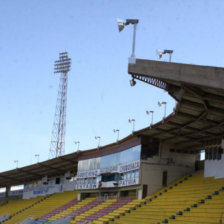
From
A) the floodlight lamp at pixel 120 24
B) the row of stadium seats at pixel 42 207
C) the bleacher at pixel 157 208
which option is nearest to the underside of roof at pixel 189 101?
the floodlight lamp at pixel 120 24

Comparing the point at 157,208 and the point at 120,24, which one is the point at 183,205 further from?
the point at 120,24

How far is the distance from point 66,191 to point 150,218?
27.5m

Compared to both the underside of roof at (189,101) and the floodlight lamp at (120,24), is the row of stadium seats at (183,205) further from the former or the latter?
the floodlight lamp at (120,24)

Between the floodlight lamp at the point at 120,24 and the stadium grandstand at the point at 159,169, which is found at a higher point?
the floodlight lamp at the point at 120,24

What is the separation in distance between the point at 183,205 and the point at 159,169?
825cm

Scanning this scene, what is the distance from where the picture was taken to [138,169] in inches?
1316

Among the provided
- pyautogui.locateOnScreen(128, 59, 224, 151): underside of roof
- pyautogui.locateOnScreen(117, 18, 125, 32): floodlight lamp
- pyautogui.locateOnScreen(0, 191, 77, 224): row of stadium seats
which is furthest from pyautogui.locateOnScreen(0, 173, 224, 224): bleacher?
pyautogui.locateOnScreen(117, 18, 125, 32): floodlight lamp

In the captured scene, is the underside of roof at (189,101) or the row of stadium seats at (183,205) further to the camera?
the row of stadium seats at (183,205)

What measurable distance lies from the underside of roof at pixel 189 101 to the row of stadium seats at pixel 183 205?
10.5 ft

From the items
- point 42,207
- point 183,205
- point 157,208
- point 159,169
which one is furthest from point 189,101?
point 42,207

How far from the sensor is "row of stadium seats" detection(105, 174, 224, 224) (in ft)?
72.3

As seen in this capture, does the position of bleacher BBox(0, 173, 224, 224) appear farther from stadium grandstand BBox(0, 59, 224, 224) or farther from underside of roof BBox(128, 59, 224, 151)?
underside of roof BBox(128, 59, 224, 151)

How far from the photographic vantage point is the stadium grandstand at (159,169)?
1741cm

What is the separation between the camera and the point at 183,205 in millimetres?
25875
